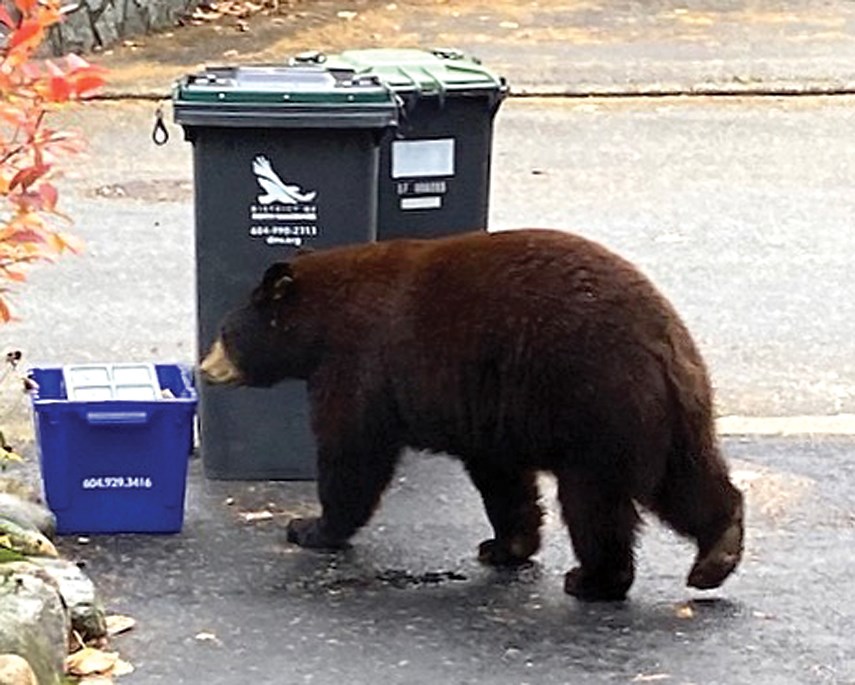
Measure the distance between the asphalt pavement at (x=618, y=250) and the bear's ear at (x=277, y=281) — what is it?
2.34ft

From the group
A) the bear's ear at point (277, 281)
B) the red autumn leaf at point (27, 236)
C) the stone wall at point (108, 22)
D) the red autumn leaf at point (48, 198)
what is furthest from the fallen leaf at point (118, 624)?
the stone wall at point (108, 22)

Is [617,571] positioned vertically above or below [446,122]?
below

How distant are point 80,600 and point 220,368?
1109 millimetres

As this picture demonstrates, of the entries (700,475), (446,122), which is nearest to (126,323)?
(446,122)

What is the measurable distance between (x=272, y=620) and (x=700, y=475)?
117cm

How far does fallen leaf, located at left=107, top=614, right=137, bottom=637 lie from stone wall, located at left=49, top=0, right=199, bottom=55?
370 inches

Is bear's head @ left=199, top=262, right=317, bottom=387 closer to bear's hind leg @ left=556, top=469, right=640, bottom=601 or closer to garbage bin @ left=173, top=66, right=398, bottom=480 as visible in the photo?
garbage bin @ left=173, top=66, right=398, bottom=480

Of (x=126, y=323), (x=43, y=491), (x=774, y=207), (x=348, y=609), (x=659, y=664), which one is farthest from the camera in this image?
(x=774, y=207)

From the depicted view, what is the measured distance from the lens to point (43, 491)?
6.16 meters

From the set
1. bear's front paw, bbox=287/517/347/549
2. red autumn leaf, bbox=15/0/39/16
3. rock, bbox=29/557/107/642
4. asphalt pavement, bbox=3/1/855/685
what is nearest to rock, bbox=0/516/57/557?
rock, bbox=29/557/107/642

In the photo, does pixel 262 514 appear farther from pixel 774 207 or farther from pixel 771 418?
pixel 774 207

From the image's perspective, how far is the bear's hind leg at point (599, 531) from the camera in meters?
5.48

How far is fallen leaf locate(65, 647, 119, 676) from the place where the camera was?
5.09 meters

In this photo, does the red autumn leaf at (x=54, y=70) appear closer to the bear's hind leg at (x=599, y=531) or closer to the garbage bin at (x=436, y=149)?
the bear's hind leg at (x=599, y=531)
